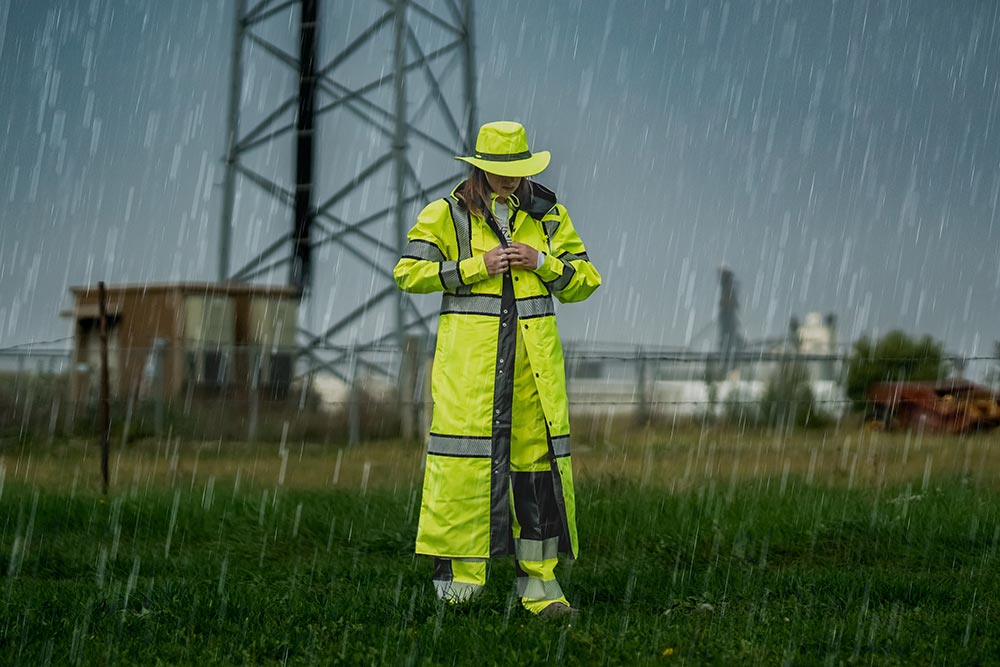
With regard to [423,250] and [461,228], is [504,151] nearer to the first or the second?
[461,228]

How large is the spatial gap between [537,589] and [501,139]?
1.90 meters

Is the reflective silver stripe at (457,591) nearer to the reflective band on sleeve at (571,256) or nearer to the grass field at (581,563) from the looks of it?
the grass field at (581,563)

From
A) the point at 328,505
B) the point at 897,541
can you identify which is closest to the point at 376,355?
the point at 328,505

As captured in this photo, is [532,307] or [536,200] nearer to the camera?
[532,307]

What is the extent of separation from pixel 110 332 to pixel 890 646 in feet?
45.0

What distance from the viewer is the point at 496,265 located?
4.65 metres

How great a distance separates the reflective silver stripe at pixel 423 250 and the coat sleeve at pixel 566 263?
464 mm

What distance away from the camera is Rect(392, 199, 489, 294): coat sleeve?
4.71 meters

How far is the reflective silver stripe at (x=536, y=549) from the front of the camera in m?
4.79

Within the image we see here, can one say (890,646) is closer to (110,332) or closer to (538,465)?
(538,465)

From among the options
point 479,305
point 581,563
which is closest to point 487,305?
point 479,305

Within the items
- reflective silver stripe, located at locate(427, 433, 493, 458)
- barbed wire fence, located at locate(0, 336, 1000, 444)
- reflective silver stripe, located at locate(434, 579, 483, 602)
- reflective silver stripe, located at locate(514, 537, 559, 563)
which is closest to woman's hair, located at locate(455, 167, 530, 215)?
reflective silver stripe, located at locate(427, 433, 493, 458)

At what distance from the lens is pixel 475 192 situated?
4.84m

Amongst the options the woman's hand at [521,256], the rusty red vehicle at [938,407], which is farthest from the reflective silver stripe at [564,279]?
the rusty red vehicle at [938,407]
